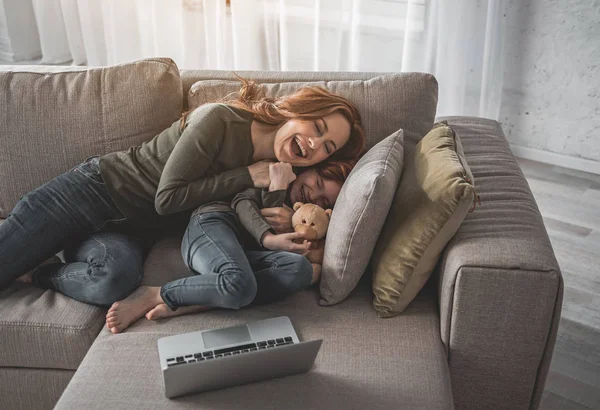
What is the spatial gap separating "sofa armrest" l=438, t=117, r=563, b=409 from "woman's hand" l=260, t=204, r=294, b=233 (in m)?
0.42

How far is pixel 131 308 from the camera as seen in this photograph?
1.61 meters

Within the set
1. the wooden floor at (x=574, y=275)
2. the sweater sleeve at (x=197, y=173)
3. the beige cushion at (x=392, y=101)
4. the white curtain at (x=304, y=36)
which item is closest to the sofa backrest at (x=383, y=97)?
the beige cushion at (x=392, y=101)

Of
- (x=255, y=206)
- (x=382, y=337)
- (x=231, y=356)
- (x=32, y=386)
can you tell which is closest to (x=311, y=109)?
(x=255, y=206)

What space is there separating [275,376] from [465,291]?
→ 448 millimetres

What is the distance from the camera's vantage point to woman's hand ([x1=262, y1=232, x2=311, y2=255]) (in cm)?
170

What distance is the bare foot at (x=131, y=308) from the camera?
1.58 metres

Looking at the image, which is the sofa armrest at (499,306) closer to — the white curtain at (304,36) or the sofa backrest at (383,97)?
the sofa backrest at (383,97)

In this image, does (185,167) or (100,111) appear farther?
(100,111)

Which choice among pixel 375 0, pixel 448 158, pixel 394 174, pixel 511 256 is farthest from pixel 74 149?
pixel 375 0

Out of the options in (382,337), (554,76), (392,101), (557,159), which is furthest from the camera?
(557,159)

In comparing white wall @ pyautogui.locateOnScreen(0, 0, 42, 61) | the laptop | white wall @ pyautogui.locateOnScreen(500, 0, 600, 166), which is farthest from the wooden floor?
white wall @ pyautogui.locateOnScreen(0, 0, 42, 61)

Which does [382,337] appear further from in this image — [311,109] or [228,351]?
[311,109]

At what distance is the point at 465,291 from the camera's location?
146cm

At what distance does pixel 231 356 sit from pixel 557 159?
2422mm
